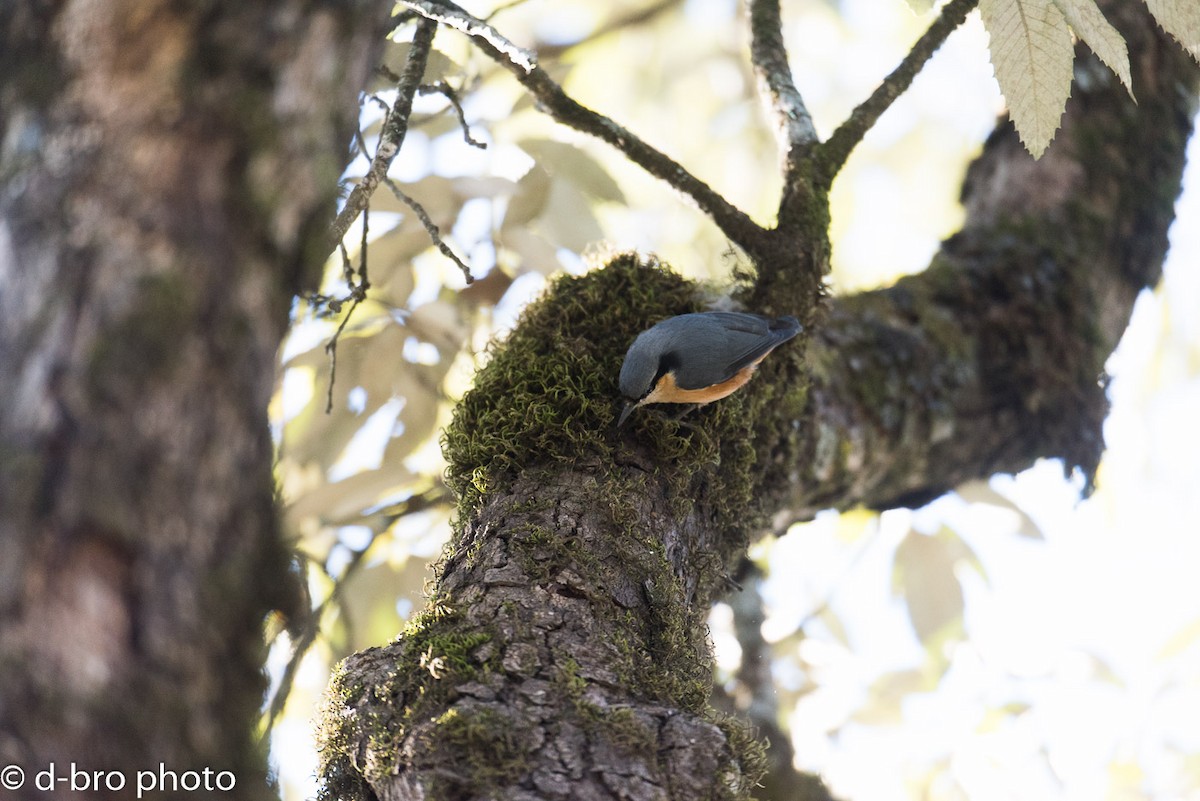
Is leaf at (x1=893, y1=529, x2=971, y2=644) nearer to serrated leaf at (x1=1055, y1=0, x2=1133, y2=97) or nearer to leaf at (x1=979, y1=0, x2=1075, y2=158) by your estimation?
leaf at (x1=979, y1=0, x2=1075, y2=158)

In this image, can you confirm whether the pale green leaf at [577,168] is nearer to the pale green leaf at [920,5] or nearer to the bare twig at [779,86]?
the bare twig at [779,86]

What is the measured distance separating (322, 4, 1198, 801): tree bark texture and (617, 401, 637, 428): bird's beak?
36mm

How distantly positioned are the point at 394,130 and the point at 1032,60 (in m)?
1.16

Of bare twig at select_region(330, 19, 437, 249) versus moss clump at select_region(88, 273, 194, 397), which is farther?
bare twig at select_region(330, 19, 437, 249)

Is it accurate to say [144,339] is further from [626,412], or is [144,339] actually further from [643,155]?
[643,155]

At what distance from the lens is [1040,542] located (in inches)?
122

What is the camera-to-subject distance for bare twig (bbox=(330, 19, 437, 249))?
1879mm

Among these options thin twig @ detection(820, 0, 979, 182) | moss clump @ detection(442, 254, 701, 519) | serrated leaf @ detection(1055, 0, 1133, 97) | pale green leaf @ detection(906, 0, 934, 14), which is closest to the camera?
serrated leaf @ detection(1055, 0, 1133, 97)

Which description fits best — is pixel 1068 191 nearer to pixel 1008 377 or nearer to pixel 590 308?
pixel 1008 377

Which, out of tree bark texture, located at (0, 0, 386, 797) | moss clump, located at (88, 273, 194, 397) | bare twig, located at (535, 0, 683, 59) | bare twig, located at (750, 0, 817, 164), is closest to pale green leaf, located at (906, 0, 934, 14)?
bare twig, located at (750, 0, 817, 164)

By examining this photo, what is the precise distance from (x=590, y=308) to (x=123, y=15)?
1.52 m
